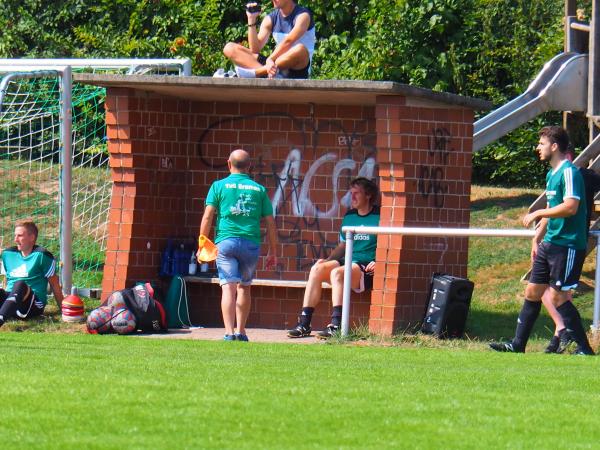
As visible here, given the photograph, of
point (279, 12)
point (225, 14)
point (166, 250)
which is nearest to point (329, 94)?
point (279, 12)

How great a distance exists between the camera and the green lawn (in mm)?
6965

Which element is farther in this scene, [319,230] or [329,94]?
[319,230]

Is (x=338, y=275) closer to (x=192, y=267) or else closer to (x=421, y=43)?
(x=192, y=267)

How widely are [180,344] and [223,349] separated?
0.63m

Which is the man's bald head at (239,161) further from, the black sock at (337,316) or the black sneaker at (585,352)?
the black sneaker at (585,352)

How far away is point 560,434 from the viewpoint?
→ 7289 millimetres

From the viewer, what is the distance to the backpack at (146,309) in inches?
528

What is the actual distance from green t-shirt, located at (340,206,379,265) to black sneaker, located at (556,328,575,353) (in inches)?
92.5

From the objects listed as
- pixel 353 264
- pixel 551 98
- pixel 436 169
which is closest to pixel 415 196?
pixel 436 169

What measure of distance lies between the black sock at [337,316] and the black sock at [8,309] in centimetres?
322

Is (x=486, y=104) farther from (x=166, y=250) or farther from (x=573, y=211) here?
(x=166, y=250)

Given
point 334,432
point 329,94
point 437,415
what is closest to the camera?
point 334,432

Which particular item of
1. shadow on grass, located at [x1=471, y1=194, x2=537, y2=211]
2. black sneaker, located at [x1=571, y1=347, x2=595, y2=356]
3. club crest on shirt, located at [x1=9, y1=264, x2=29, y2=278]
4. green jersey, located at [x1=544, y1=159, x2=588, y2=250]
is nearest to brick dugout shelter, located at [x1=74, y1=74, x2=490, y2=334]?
club crest on shirt, located at [x1=9, y1=264, x2=29, y2=278]

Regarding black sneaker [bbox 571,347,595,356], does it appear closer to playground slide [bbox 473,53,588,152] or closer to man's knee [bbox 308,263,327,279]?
man's knee [bbox 308,263,327,279]
